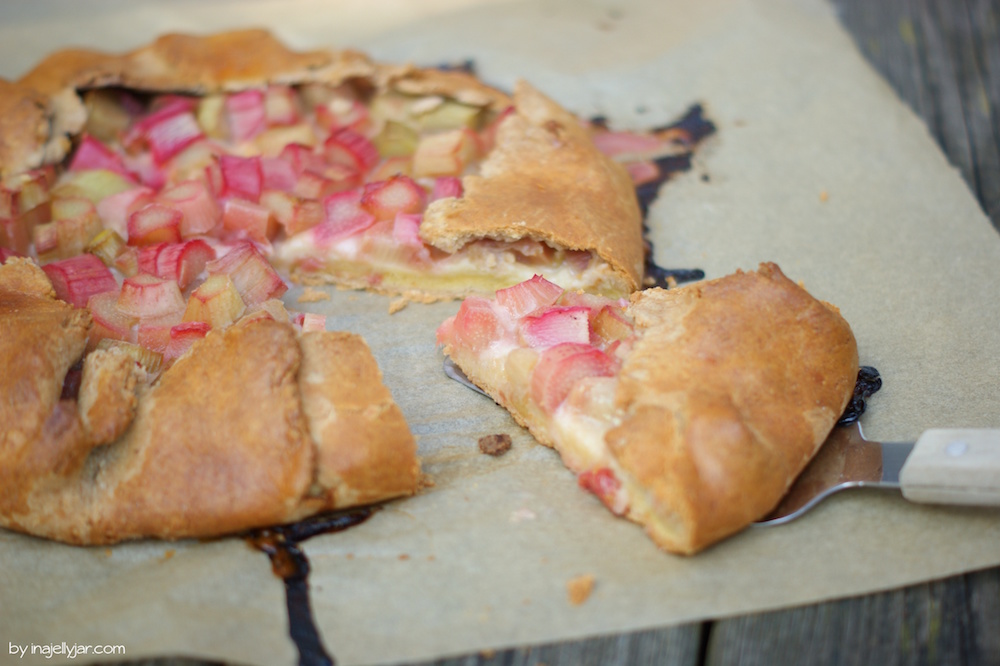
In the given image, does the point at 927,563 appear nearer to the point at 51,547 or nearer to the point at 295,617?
the point at 295,617

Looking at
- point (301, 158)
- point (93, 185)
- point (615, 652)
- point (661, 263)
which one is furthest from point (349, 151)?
point (615, 652)

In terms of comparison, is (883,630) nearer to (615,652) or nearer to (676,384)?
(615,652)

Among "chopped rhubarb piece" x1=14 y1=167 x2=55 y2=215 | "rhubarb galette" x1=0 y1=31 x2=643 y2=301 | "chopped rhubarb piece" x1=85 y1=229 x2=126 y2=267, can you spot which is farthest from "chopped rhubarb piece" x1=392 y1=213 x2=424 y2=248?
"chopped rhubarb piece" x1=14 y1=167 x2=55 y2=215

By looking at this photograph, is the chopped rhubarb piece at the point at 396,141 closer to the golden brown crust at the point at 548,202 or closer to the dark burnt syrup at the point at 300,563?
the golden brown crust at the point at 548,202

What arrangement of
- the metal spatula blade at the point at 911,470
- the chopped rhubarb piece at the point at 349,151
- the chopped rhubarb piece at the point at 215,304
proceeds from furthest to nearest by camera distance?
the chopped rhubarb piece at the point at 349,151
the chopped rhubarb piece at the point at 215,304
the metal spatula blade at the point at 911,470

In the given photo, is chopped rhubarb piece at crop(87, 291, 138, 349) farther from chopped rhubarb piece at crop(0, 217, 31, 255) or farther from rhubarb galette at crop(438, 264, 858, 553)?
rhubarb galette at crop(438, 264, 858, 553)

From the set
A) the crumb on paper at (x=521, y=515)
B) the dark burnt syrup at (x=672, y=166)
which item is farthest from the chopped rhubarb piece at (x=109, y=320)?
the dark burnt syrup at (x=672, y=166)

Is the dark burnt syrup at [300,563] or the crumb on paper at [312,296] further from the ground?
the crumb on paper at [312,296]
